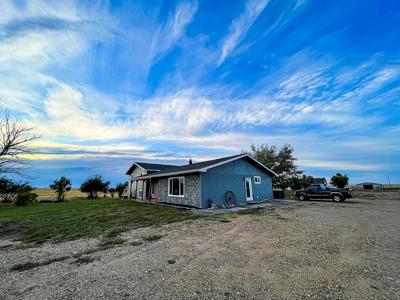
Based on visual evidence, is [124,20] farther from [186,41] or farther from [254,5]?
[254,5]

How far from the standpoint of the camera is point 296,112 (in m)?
16.5

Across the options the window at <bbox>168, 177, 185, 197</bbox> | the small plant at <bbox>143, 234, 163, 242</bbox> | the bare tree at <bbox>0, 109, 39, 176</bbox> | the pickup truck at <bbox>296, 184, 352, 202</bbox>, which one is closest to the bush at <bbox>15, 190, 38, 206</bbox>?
the bare tree at <bbox>0, 109, 39, 176</bbox>

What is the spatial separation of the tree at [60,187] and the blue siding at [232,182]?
23.8 metres

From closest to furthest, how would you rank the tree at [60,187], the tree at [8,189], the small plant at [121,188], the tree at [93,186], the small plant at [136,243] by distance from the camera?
the small plant at [136,243], the tree at [8,189], the tree at [60,187], the tree at [93,186], the small plant at [121,188]

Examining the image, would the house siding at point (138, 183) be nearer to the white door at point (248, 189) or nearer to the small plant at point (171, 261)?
the white door at point (248, 189)

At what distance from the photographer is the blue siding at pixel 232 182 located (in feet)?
46.5

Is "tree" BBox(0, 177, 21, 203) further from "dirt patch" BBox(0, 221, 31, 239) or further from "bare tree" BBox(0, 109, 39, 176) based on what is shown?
"dirt patch" BBox(0, 221, 31, 239)

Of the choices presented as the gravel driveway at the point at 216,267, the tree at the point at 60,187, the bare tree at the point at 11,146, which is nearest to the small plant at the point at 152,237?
the gravel driveway at the point at 216,267

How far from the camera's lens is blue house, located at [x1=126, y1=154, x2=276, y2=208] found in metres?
14.1

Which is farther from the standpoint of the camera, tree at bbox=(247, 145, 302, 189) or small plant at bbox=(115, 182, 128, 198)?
small plant at bbox=(115, 182, 128, 198)

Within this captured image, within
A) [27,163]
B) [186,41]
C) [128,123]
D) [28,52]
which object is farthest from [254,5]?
[27,163]

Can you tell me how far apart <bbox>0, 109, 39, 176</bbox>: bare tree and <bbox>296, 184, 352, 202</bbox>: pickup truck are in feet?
73.7

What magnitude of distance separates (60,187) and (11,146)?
60.3ft

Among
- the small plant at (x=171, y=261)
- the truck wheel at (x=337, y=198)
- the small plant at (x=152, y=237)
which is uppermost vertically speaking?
the truck wheel at (x=337, y=198)
